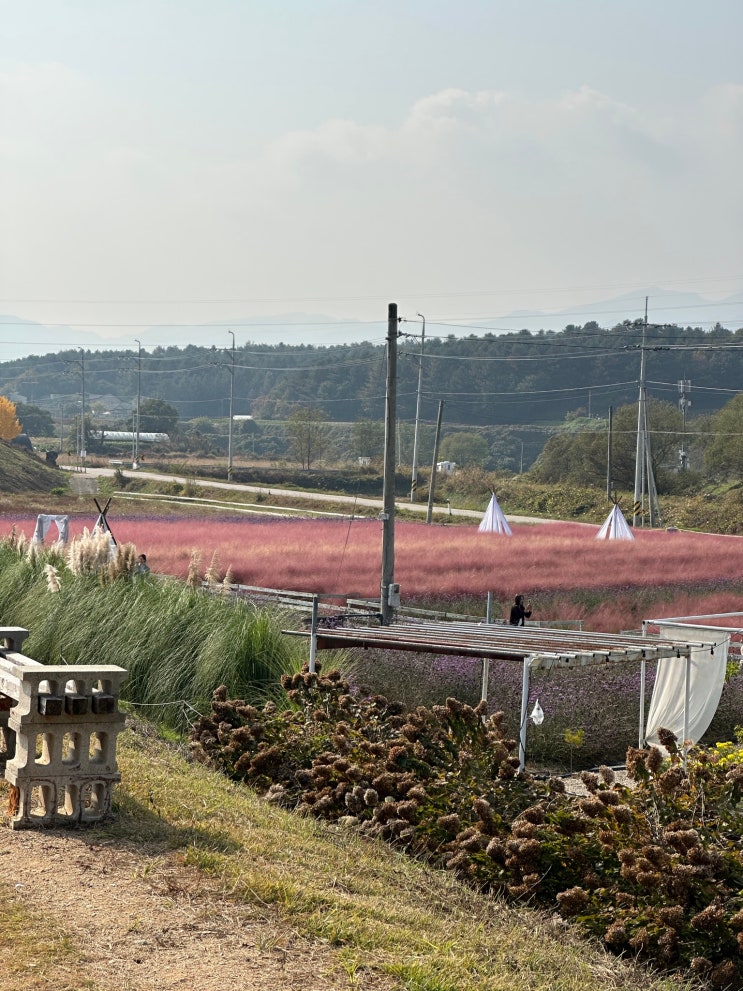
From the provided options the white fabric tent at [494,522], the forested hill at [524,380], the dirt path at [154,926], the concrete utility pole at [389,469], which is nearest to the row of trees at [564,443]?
the forested hill at [524,380]

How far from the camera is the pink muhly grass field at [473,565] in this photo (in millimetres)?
21641

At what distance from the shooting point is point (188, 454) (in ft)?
327

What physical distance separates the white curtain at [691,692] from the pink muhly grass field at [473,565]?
21.2ft

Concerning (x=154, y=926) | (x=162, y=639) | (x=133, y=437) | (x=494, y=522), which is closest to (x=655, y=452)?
(x=494, y=522)

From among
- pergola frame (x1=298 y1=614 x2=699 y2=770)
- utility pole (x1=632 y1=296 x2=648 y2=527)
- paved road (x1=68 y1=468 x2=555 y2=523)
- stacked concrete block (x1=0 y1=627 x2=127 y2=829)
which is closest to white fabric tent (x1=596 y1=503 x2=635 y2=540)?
utility pole (x1=632 y1=296 x2=648 y2=527)

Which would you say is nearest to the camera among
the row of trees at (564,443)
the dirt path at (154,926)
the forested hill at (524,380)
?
the dirt path at (154,926)

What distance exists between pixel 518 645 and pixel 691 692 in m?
4.11

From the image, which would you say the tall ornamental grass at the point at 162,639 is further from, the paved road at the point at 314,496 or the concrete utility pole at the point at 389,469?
the paved road at the point at 314,496

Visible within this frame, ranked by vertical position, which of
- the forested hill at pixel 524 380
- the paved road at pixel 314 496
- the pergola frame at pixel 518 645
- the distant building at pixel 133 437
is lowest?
the paved road at pixel 314 496

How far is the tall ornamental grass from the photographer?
1090 centimetres

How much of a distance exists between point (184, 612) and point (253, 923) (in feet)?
22.8

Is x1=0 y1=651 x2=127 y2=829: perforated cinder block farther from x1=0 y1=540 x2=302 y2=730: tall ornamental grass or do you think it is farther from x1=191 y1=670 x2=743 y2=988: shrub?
x1=0 y1=540 x2=302 y2=730: tall ornamental grass

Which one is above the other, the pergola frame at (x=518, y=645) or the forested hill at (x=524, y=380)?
the forested hill at (x=524, y=380)

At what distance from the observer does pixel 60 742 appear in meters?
6.27
